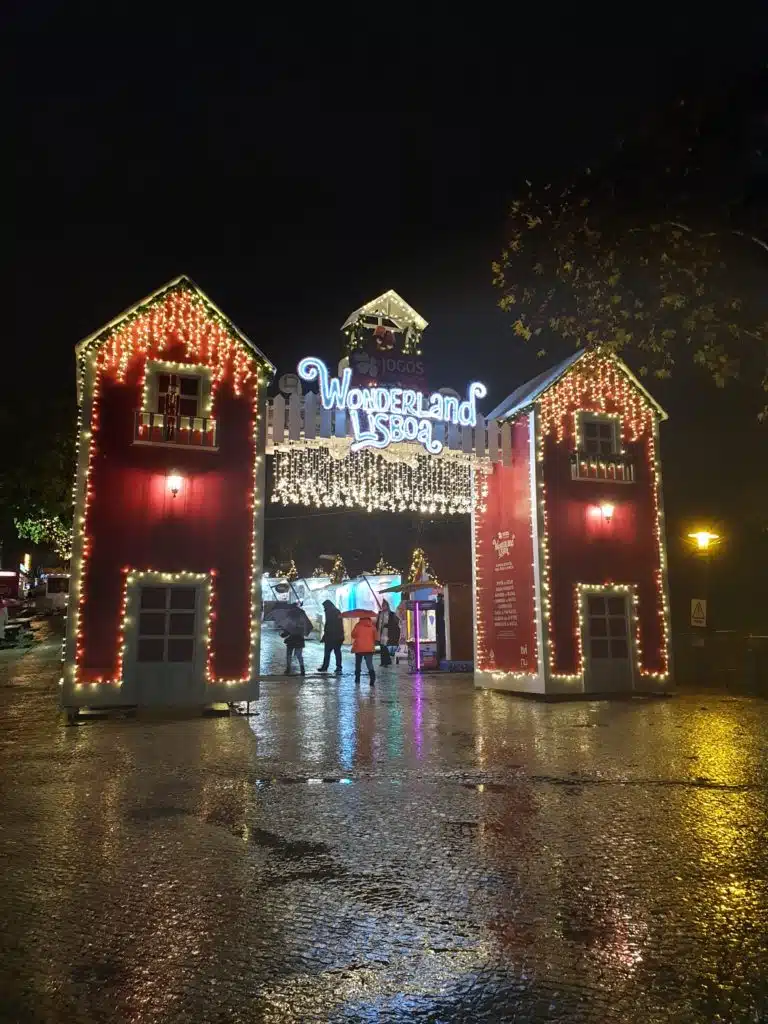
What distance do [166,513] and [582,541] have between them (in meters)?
8.87

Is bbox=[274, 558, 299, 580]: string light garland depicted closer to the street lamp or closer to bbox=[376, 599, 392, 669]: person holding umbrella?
bbox=[376, 599, 392, 669]: person holding umbrella

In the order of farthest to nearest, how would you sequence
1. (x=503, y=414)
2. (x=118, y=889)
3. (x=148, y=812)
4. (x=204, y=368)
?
(x=503, y=414)
(x=204, y=368)
(x=148, y=812)
(x=118, y=889)

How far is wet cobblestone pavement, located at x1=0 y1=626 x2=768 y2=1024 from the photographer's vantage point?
320 centimetres

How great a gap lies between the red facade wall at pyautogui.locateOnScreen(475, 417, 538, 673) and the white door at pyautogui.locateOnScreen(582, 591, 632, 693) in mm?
1207

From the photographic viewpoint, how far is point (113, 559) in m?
13.0

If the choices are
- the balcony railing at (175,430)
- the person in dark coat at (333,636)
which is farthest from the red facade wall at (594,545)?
the balcony railing at (175,430)

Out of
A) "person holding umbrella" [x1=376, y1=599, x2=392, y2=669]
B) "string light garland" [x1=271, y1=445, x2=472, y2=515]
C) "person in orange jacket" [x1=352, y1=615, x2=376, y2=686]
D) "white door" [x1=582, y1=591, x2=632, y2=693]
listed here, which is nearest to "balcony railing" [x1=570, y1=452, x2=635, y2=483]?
"string light garland" [x1=271, y1=445, x2=472, y2=515]

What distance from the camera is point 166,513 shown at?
13.4 m

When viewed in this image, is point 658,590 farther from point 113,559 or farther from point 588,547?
point 113,559

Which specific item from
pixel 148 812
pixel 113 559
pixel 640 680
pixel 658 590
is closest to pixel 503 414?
pixel 658 590

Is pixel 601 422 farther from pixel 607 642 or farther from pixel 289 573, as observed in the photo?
pixel 289 573

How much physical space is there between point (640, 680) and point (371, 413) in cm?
817

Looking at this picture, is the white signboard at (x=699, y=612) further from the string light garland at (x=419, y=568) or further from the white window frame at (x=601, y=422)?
the string light garland at (x=419, y=568)

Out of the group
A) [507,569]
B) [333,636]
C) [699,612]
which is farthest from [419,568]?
[699,612]
